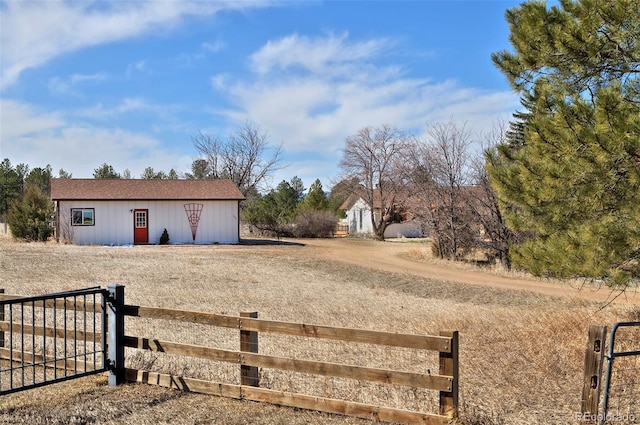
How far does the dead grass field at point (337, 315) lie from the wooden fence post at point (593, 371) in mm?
649

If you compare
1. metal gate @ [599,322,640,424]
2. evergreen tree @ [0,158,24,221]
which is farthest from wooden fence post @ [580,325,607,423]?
evergreen tree @ [0,158,24,221]

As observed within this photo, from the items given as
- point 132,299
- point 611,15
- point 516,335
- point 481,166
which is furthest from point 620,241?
point 481,166

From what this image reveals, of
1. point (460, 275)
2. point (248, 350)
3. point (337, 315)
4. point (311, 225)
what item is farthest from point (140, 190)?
point (248, 350)

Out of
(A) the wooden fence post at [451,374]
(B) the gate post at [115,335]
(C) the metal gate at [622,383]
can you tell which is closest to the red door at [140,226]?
(B) the gate post at [115,335]

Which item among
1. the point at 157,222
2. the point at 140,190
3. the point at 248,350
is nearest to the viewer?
the point at 248,350

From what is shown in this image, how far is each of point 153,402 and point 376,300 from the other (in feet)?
29.8

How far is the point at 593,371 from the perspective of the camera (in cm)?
446

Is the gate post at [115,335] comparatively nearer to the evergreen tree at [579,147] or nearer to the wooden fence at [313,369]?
the wooden fence at [313,369]

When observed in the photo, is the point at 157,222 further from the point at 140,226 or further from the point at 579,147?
the point at 579,147

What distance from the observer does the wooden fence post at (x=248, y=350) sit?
5641mm

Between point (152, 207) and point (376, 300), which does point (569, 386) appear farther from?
point (152, 207)

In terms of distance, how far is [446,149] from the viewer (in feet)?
84.2

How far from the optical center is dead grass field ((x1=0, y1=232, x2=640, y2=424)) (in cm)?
522

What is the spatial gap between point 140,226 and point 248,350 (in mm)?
27956
